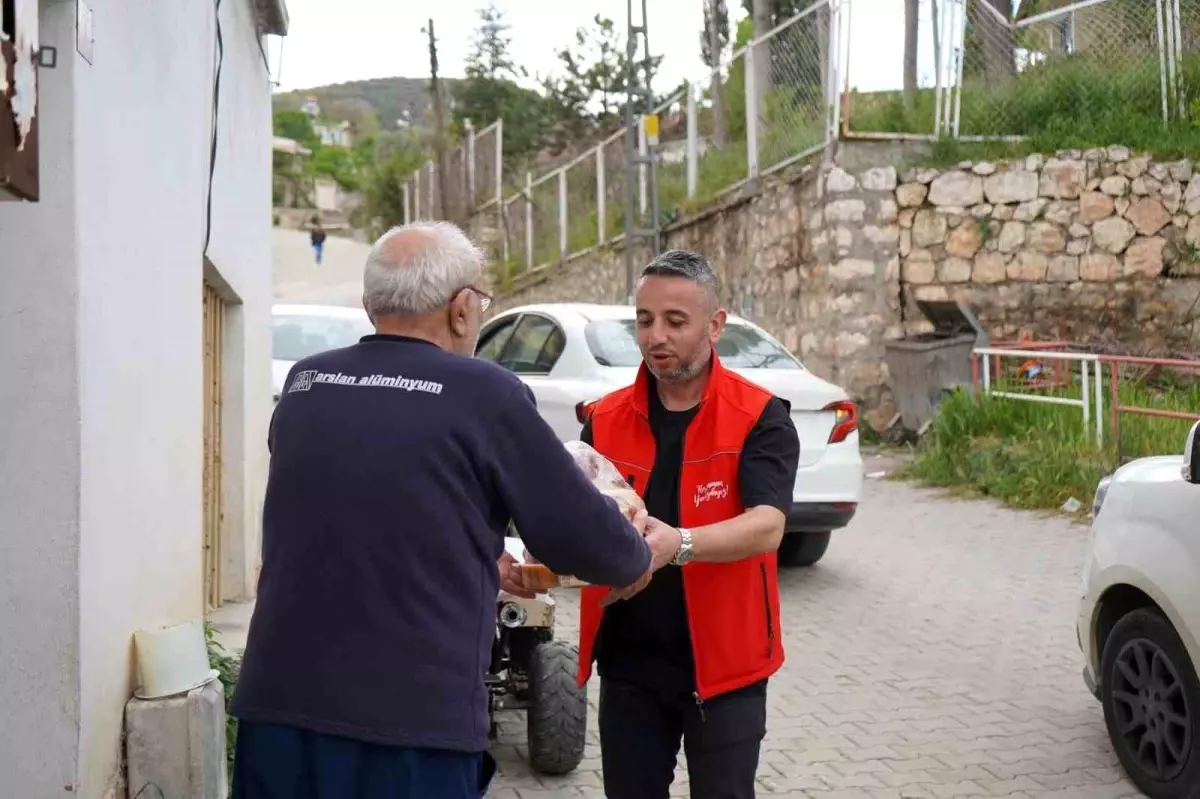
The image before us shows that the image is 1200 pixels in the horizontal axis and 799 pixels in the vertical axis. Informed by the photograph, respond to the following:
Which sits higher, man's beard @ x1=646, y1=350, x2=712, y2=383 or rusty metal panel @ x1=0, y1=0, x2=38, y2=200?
rusty metal panel @ x1=0, y1=0, x2=38, y2=200

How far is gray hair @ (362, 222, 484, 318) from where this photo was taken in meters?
2.53

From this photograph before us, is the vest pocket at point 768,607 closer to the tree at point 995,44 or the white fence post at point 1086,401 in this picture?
the white fence post at point 1086,401

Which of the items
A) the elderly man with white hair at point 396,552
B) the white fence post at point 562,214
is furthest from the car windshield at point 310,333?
the white fence post at point 562,214

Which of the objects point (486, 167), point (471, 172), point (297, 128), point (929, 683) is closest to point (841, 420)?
point (929, 683)

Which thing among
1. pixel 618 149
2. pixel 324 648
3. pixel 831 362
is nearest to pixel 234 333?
pixel 324 648

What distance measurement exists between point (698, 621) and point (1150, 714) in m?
2.47

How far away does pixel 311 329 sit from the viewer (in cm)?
1195

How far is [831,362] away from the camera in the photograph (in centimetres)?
1479

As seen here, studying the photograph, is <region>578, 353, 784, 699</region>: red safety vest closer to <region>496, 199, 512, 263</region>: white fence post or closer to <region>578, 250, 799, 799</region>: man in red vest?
<region>578, 250, 799, 799</region>: man in red vest

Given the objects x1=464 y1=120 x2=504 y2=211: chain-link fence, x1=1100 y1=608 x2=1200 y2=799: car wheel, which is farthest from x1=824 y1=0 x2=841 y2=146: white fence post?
x1=464 y1=120 x2=504 y2=211: chain-link fence

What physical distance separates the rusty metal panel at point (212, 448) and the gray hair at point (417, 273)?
4.53m

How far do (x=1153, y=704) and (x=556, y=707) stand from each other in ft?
7.08

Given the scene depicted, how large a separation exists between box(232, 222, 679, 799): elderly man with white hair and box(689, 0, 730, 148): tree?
15975 millimetres

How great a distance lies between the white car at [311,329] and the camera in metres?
11.7
